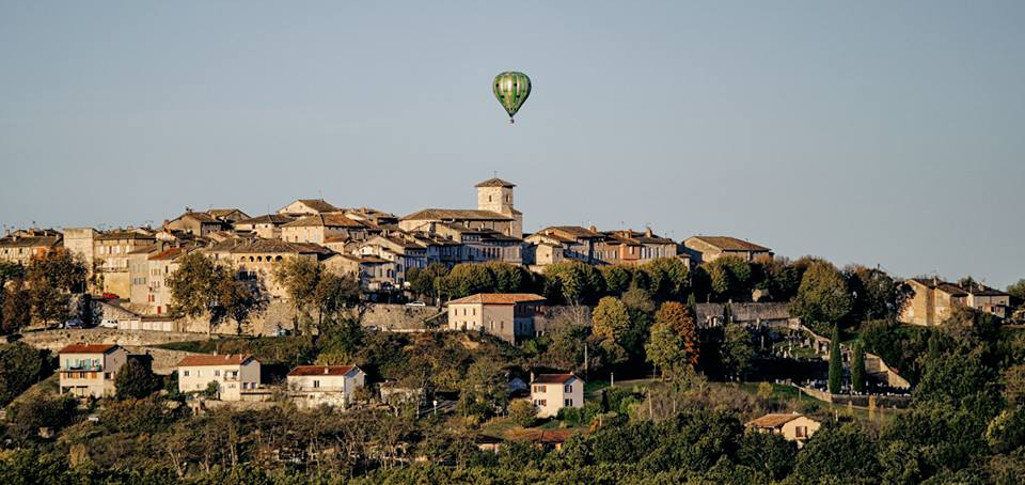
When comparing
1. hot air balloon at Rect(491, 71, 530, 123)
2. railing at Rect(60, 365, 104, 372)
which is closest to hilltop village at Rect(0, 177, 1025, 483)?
railing at Rect(60, 365, 104, 372)

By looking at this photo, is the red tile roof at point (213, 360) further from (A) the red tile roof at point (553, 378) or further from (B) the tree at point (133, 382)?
(A) the red tile roof at point (553, 378)

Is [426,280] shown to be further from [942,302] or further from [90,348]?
[942,302]

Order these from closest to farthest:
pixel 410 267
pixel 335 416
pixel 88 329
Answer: pixel 335 416, pixel 88 329, pixel 410 267

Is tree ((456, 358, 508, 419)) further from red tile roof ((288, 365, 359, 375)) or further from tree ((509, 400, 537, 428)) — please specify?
red tile roof ((288, 365, 359, 375))

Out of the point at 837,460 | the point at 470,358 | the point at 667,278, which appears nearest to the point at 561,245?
the point at 667,278

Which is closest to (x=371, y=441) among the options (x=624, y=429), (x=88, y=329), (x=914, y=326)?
(x=624, y=429)

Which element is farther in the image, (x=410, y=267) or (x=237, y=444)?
(x=410, y=267)

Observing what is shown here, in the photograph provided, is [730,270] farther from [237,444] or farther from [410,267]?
[237,444]
